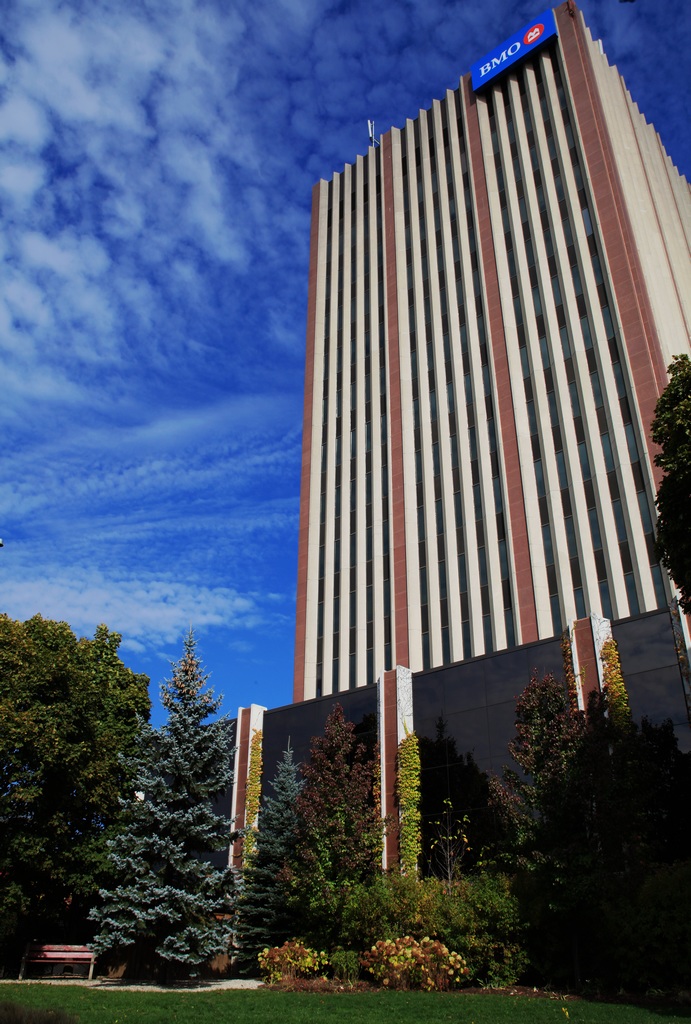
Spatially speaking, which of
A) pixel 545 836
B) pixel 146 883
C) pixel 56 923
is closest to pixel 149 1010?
pixel 146 883

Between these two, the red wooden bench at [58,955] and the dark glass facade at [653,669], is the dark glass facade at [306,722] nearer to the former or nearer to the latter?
the dark glass facade at [653,669]

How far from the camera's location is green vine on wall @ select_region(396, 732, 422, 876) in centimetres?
2819

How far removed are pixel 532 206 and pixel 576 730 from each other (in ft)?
120

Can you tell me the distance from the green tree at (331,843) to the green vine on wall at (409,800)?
283 cm

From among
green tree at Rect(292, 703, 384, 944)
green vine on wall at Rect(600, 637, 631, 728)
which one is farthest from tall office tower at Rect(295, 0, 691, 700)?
green tree at Rect(292, 703, 384, 944)

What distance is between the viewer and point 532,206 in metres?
47.0

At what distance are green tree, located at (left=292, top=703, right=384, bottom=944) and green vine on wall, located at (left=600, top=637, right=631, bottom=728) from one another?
8.54 meters

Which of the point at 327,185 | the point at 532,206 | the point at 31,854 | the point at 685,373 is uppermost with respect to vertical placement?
the point at 327,185

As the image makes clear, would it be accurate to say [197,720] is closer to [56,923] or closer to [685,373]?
[56,923]

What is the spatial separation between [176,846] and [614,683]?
14562 mm

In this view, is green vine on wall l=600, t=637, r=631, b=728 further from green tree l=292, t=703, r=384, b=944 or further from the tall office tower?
the tall office tower

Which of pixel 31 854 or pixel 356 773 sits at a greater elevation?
pixel 356 773

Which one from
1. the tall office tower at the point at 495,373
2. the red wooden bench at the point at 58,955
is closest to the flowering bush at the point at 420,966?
the red wooden bench at the point at 58,955

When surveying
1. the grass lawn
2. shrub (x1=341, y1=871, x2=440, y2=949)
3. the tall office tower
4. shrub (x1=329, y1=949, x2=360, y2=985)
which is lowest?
the grass lawn
